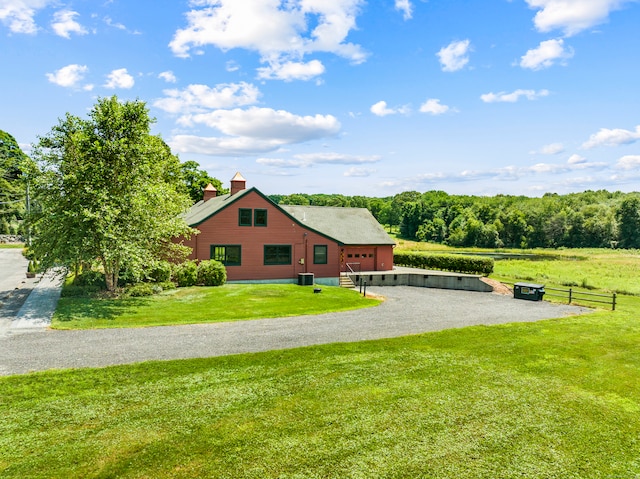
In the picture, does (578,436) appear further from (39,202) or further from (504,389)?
(39,202)

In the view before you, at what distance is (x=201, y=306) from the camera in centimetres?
1872

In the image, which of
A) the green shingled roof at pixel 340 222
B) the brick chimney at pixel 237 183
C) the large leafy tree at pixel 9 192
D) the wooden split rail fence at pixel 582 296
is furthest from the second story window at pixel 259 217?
the large leafy tree at pixel 9 192

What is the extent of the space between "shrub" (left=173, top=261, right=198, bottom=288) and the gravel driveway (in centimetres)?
920

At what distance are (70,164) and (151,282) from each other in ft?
24.1

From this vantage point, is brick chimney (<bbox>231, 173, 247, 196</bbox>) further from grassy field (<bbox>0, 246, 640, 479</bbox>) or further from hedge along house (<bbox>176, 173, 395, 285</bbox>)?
grassy field (<bbox>0, 246, 640, 479</bbox>)

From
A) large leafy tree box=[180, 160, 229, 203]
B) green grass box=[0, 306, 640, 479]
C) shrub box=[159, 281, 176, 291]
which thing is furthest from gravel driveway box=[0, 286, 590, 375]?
large leafy tree box=[180, 160, 229, 203]

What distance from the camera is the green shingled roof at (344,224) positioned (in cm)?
3356

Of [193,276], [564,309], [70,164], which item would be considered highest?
[70,164]

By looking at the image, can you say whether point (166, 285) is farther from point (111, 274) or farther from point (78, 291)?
point (78, 291)

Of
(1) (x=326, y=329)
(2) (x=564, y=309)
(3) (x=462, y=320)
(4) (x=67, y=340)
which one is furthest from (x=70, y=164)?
(2) (x=564, y=309)

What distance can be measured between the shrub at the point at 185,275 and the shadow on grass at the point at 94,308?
3.98 metres

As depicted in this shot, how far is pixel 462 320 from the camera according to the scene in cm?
1767

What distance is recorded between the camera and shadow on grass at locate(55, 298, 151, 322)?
16.0 meters

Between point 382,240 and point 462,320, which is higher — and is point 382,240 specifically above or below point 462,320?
above
